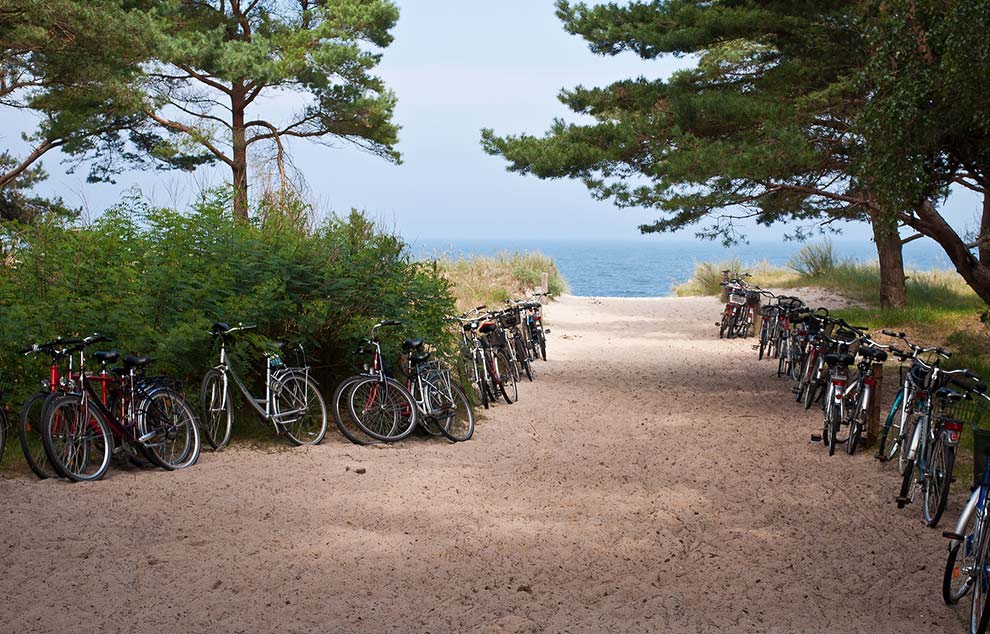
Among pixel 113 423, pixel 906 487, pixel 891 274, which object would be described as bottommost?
pixel 906 487

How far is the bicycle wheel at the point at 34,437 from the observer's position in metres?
6.24

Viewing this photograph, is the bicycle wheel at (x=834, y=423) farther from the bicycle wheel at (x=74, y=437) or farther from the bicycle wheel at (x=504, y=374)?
the bicycle wheel at (x=74, y=437)

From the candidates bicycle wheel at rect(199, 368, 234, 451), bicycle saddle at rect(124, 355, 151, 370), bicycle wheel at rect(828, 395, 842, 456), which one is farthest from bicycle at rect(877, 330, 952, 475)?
bicycle saddle at rect(124, 355, 151, 370)

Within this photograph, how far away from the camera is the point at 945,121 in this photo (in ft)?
28.5

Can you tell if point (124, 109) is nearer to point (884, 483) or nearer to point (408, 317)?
point (408, 317)

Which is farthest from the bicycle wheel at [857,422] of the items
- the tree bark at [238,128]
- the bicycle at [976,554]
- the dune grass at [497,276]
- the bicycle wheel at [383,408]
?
the tree bark at [238,128]

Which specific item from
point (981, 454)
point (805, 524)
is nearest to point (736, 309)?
point (805, 524)

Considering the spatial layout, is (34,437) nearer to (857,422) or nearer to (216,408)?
(216,408)

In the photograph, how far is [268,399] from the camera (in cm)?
772

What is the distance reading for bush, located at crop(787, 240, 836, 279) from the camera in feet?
80.8

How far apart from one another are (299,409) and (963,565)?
4.95 meters

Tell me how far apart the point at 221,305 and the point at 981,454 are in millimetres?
5714

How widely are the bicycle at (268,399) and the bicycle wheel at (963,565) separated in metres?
4.86

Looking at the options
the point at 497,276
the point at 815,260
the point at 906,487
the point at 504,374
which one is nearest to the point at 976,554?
the point at 906,487
